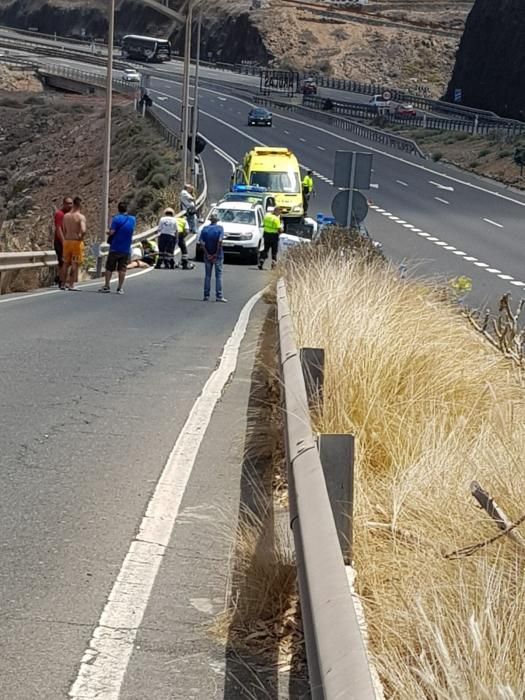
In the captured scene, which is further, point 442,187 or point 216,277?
point 442,187

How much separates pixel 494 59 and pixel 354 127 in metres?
12.0

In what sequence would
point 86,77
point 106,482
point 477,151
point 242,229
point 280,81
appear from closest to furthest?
point 106,482
point 242,229
point 477,151
point 86,77
point 280,81

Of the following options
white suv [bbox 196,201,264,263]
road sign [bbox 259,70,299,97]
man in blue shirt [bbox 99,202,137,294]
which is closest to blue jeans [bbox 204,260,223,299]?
man in blue shirt [bbox 99,202,137,294]

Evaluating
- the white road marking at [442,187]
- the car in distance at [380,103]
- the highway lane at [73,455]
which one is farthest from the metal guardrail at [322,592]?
the car in distance at [380,103]

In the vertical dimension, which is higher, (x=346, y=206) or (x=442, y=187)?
(x=346, y=206)

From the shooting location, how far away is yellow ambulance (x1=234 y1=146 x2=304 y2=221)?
49031 millimetres

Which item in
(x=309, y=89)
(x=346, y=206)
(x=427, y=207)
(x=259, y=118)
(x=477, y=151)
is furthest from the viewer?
(x=309, y=89)

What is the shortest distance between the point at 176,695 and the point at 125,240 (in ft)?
70.0

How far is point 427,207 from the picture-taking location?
195ft

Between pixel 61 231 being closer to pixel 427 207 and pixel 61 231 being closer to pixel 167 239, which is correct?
pixel 167 239

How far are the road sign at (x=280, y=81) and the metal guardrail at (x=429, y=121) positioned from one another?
43.2 feet

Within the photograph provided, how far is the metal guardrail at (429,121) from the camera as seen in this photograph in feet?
281

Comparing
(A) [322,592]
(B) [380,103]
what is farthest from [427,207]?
(A) [322,592]

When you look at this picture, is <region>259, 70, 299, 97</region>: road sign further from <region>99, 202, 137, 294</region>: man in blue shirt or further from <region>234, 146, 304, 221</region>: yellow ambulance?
<region>99, 202, 137, 294</region>: man in blue shirt
